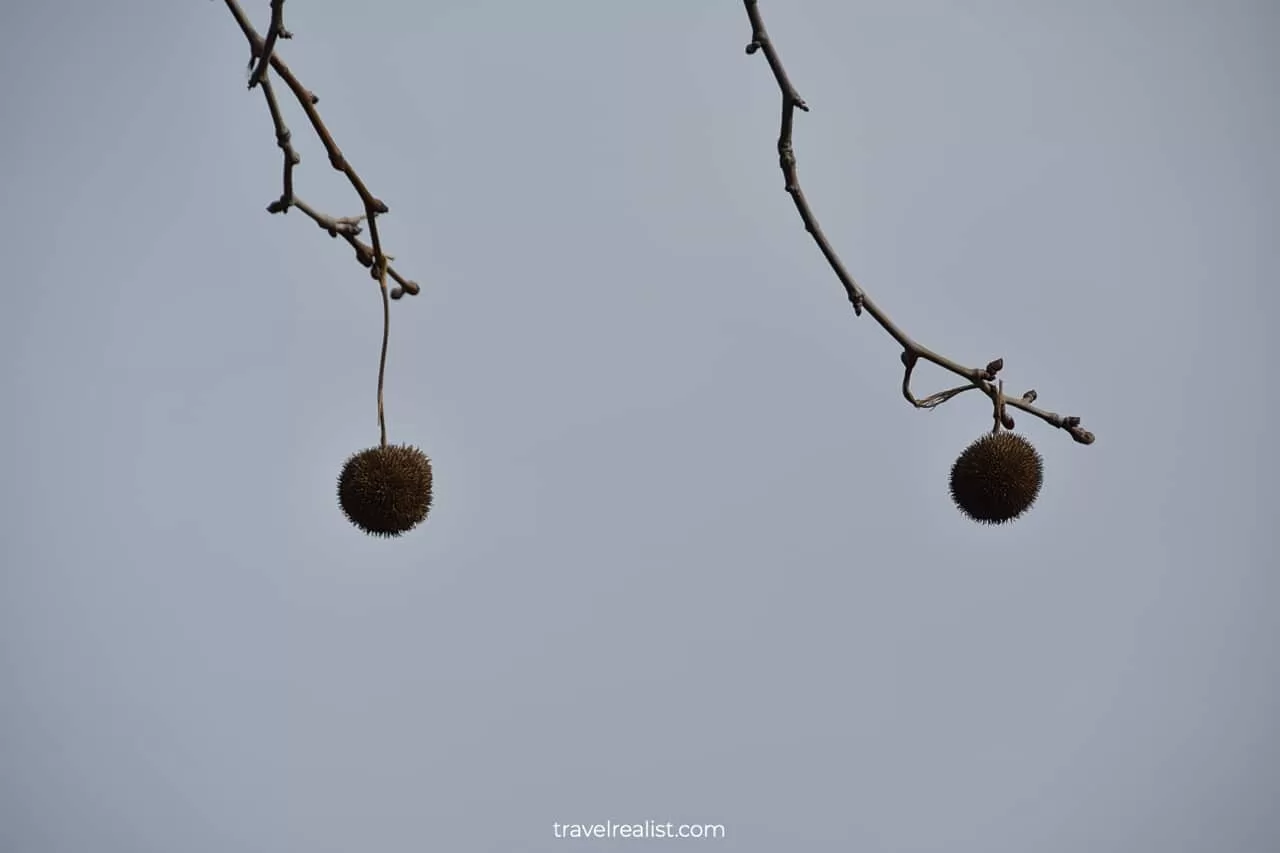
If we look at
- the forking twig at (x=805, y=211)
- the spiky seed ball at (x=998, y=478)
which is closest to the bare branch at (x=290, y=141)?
the forking twig at (x=805, y=211)

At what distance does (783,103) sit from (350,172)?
407mm

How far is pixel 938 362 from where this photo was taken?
1.13 m

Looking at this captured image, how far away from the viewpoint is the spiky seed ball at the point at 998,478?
161 centimetres

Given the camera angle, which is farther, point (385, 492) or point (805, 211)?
point (385, 492)

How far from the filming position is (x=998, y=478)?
5.28ft

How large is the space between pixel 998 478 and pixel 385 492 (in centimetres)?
82

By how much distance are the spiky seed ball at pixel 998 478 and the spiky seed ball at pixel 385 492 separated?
739 millimetres

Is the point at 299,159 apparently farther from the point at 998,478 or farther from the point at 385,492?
the point at 998,478

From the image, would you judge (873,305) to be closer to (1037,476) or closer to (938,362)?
(938,362)

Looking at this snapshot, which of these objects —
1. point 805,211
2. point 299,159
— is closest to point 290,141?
point 299,159

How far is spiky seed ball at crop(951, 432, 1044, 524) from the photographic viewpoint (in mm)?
1608

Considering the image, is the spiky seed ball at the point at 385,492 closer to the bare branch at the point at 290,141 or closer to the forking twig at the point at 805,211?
the bare branch at the point at 290,141

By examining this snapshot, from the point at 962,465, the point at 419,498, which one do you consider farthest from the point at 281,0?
the point at 962,465

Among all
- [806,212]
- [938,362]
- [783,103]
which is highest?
[783,103]
